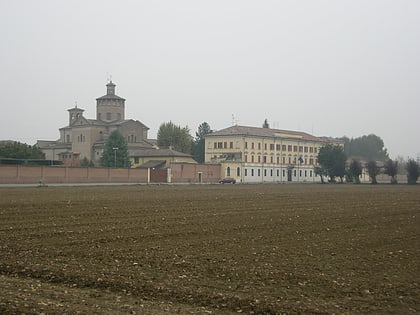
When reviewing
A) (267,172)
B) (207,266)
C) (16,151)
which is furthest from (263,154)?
(207,266)

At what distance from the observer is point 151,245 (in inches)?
757

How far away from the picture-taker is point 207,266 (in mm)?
15469

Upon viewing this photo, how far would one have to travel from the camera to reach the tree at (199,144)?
14662 centimetres

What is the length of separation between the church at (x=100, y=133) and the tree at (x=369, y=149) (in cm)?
4883

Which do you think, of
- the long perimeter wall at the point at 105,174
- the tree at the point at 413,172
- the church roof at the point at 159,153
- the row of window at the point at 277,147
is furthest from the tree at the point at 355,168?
the church roof at the point at 159,153

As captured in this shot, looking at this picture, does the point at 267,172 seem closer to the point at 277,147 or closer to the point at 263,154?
the point at 263,154

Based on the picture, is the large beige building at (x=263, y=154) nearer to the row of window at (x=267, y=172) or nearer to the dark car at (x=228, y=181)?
the row of window at (x=267, y=172)

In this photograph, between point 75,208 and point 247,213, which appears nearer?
point 247,213

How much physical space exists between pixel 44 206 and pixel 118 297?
81.7ft

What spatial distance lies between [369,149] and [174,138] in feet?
155

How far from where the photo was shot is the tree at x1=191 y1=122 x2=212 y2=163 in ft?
481

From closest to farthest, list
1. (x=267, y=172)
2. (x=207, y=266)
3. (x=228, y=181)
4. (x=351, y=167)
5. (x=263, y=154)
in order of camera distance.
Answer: (x=207, y=266) < (x=228, y=181) < (x=351, y=167) < (x=263, y=154) < (x=267, y=172)

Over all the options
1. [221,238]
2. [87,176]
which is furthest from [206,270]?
[87,176]

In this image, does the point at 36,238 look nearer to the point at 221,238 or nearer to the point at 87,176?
the point at 221,238
